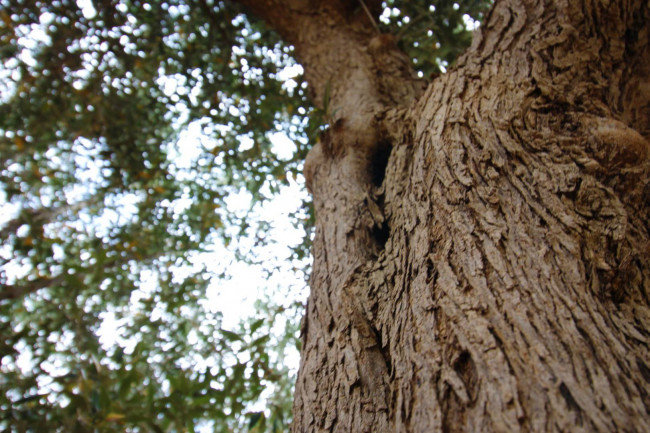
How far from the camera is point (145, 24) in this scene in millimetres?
4125

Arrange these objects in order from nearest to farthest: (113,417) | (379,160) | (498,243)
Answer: (498,243) < (379,160) < (113,417)

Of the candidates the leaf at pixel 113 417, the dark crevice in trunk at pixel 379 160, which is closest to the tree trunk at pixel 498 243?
the dark crevice in trunk at pixel 379 160

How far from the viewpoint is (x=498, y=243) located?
1.14m

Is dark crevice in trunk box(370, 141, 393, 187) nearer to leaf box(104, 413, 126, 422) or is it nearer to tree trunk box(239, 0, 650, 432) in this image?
tree trunk box(239, 0, 650, 432)

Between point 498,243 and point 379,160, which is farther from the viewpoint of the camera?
point 379,160

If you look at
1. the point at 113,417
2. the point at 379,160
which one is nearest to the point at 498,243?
the point at 379,160

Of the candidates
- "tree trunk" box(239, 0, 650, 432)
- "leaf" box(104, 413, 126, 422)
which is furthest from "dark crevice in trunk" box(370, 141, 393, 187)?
"leaf" box(104, 413, 126, 422)

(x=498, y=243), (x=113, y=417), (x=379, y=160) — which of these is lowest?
(x=113, y=417)

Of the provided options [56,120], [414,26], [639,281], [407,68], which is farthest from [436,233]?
[56,120]

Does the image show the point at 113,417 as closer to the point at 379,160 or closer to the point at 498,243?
the point at 379,160

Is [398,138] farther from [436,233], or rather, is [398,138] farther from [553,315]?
[553,315]

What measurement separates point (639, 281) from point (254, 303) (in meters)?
3.61

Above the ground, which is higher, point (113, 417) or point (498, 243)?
point (498, 243)

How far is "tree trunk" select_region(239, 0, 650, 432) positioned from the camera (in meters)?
0.87
